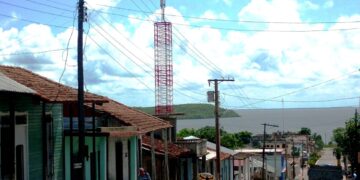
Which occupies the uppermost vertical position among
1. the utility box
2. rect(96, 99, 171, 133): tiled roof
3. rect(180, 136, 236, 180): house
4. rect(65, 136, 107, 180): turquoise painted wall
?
the utility box

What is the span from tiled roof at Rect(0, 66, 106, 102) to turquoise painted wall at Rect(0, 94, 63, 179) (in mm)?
→ 444

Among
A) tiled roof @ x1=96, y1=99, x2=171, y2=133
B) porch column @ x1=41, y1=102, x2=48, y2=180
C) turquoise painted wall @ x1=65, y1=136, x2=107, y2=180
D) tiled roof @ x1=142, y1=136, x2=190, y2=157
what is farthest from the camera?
tiled roof @ x1=142, y1=136, x2=190, y2=157

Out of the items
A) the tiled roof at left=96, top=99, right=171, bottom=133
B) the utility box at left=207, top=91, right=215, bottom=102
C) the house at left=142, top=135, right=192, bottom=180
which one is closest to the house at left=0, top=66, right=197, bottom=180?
the tiled roof at left=96, top=99, right=171, bottom=133

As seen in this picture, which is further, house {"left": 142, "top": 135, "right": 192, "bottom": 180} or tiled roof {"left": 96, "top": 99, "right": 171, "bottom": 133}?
house {"left": 142, "top": 135, "right": 192, "bottom": 180}

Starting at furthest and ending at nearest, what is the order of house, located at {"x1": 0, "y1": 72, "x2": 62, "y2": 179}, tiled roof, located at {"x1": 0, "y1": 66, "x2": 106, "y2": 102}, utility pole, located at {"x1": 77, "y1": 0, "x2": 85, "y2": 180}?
tiled roof, located at {"x1": 0, "y1": 66, "x2": 106, "y2": 102}, utility pole, located at {"x1": 77, "y1": 0, "x2": 85, "y2": 180}, house, located at {"x1": 0, "y1": 72, "x2": 62, "y2": 179}

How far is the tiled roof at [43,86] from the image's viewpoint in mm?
15031

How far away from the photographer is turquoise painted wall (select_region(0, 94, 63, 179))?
553 inches

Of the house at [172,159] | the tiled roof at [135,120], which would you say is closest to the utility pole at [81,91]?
the tiled roof at [135,120]

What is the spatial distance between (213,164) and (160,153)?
16.2 metres

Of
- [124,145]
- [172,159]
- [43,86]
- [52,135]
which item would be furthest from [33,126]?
[172,159]

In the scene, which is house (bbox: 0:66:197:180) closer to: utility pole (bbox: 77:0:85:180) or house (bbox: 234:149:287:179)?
utility pole (bbox: 77:0:85:180)

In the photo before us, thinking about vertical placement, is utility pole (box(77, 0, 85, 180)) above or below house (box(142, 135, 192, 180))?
above

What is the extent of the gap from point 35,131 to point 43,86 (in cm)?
181

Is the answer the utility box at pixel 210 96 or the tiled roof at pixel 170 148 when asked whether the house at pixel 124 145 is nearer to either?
the tiled roof at pixel 170 148
